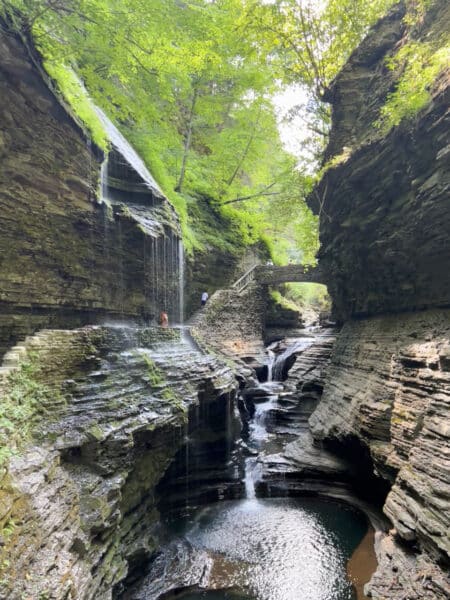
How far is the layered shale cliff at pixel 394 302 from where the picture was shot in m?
5.53

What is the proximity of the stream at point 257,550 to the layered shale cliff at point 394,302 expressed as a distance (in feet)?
4.89

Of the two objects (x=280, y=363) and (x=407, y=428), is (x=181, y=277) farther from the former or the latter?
(x=407, y=428)

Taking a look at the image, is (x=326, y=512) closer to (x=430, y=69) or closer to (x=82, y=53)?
(x=430, y=69)

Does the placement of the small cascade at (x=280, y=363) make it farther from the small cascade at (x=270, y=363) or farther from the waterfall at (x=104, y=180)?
the waterfall at (x=104, y=180)

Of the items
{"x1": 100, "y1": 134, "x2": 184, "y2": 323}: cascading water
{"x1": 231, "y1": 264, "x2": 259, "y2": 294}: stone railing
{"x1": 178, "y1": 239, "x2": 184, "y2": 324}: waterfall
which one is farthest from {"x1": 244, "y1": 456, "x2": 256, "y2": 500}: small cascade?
{"x1": 231, "y1": 264, "x2": 259, "y2": 294}: stone railing

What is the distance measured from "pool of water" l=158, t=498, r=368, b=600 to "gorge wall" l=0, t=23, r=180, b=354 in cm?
714

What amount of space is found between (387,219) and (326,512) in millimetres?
8522

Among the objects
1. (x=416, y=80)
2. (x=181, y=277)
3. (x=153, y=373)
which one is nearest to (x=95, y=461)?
(x=153, y=373)

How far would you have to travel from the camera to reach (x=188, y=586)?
673 cm

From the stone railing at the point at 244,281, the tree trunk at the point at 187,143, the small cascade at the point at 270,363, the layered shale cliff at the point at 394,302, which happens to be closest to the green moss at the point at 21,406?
the layered shale cliff at the point at 394,302

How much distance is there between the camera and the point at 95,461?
6.23 metres

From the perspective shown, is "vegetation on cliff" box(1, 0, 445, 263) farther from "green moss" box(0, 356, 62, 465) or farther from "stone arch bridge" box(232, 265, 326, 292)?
"green moss" box(0, 356, 62, 465)

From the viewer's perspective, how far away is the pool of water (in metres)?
6.58

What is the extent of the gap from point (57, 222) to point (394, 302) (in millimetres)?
10904
